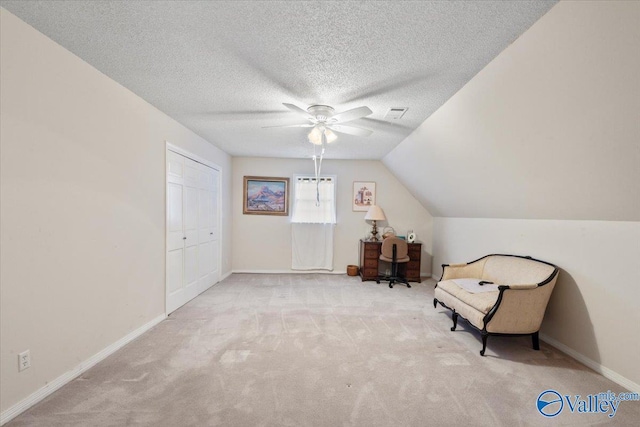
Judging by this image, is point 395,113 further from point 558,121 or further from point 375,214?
point 375,214

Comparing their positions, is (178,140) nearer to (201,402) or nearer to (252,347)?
(252,347)

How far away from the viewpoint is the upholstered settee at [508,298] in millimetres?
2582

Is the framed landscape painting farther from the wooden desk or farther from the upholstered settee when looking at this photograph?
the upholstered settee

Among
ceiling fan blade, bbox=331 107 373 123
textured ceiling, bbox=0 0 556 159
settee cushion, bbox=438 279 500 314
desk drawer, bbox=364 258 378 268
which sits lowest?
desk drawer, bbox=364 258 378 268

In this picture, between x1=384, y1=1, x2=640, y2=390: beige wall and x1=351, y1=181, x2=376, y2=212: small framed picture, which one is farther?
x1=351, y1=181, x2=376, y2=212: small framed picture

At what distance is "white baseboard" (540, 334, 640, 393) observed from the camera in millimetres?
2092

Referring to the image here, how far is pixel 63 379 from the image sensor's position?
80.0 inches

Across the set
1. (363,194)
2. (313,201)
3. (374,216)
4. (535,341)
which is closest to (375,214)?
(374,216)

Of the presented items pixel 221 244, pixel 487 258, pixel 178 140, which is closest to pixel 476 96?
pixel 487 258

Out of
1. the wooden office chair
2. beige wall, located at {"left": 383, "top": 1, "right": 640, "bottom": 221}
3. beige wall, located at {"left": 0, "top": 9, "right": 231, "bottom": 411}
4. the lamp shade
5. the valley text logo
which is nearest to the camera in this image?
beige wall, located at {"left": 383, "top": 1, "right": 640, "bottom": 221}

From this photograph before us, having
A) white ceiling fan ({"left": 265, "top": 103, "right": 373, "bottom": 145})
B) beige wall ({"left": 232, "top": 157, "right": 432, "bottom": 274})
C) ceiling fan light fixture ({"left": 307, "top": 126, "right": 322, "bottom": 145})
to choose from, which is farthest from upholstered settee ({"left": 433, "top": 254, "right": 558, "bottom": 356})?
beige wall ({"left": 232, "top": 157, "right": 432, "bottom": 274})

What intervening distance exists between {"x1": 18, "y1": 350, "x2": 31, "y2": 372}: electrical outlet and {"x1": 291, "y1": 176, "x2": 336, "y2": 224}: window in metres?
4.30

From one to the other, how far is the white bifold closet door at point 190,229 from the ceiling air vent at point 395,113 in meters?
2.71

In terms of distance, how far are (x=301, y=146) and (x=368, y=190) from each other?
6.44 feet
